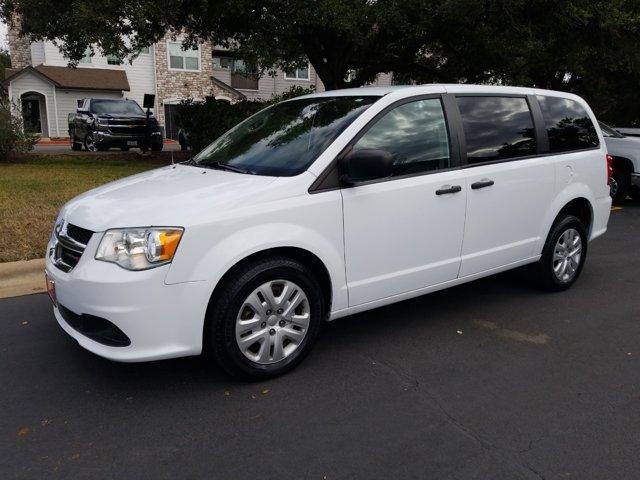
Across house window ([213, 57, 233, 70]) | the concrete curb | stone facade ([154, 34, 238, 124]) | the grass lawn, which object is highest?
house window ([213, 57, 233, 70])

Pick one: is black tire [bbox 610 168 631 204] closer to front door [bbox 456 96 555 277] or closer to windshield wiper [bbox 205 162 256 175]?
front door [bbox 456 96 555 277]

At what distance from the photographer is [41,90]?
103 ft

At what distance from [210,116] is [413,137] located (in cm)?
1059

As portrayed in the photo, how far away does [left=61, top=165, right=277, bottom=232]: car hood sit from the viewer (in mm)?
3164

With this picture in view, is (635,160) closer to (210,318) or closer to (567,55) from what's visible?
(567,55)

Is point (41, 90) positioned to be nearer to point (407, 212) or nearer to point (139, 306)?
point (407, 212)

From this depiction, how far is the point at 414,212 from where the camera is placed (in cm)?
395

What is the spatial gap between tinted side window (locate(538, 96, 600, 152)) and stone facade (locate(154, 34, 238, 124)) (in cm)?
2960

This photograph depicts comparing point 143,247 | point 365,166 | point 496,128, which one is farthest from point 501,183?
point 143,247

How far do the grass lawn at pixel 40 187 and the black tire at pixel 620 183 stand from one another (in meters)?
9.16

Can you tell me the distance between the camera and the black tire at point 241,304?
10.7ft

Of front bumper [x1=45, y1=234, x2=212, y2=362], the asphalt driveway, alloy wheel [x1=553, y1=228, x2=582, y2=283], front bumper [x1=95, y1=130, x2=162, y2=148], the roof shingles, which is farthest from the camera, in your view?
the roof shingles

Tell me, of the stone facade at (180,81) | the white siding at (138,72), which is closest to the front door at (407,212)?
the stone facade at (180,81)

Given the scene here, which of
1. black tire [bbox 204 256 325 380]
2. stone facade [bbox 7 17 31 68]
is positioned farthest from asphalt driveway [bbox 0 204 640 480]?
stone facade [bbox 7 17 31 68]
